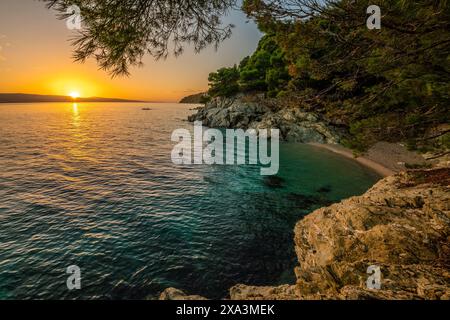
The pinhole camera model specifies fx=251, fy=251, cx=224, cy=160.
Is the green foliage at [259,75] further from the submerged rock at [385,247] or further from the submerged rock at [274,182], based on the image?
the submerged rock at [385,247]

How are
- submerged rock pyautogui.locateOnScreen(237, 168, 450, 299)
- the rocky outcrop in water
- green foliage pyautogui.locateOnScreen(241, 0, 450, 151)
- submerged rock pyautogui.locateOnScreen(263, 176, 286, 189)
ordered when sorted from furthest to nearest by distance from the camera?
the rocky outcrop in water
submerged rock pyautogui.locateOnScreen(263, 176, 286, 189)
green foliage pyautogui.locateOnScreen(241, 0, 450, 151)
submerged rock pyautogui.locateOnScreen(237, 168, 450, 299)

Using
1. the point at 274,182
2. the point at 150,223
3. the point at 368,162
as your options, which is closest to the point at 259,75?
the point at 368,162

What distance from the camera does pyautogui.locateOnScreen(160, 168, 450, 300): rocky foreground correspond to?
4758mm

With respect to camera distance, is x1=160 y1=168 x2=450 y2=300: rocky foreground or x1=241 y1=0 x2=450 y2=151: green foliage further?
x1=241 y1=0 x2=450 y2=151: green foliage

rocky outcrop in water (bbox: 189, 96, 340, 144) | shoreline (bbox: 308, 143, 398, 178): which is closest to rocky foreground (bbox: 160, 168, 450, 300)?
shoreline (bbox: 308, 143, 398, 178)

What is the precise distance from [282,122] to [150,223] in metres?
36.6

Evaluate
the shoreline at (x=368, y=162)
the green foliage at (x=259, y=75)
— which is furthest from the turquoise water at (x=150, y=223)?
the green foliage at (x=259, y=75)

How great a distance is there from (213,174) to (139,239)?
1265 cm

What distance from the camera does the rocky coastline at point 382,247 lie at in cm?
479

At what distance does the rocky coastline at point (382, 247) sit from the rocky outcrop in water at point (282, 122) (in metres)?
20.7

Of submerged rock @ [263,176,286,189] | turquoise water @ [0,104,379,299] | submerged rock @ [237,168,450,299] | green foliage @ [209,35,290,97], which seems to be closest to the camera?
submerged rock @ [237,168,450,299]

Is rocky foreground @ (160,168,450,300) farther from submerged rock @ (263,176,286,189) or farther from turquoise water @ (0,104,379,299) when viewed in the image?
submerged rock @ (263,176,286,189)
